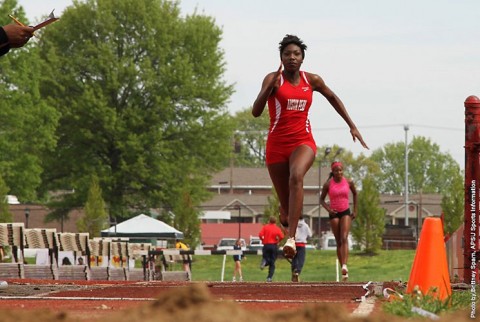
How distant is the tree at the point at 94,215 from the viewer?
69.6 m

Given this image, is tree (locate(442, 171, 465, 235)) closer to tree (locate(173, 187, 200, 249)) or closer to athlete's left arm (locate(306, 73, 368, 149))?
tree (locate(173, 187, 200, 249))

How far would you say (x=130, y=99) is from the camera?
7812 centimetres

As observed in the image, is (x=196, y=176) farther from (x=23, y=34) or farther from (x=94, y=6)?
(x=23, y=34)

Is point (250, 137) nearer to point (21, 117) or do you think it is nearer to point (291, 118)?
point (21, 117)

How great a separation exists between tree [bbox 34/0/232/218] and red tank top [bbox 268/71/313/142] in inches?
2434

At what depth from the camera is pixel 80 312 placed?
328 inches

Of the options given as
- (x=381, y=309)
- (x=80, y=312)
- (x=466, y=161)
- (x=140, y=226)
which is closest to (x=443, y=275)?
(x=381, y=309)

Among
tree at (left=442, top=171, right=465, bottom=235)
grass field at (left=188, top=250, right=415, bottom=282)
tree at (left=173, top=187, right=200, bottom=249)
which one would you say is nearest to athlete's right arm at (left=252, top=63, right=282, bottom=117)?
grass field at (left=188, top=250, right=415, bottom=282)

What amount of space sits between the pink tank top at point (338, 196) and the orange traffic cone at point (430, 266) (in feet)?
31.4

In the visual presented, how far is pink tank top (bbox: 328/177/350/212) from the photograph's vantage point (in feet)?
64.6

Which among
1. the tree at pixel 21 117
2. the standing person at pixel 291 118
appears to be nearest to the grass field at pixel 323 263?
the tree at pixel 21 117

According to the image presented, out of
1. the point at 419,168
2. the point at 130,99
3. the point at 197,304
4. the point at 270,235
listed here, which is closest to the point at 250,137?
the point at 419,168

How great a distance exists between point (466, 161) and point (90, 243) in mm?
12610

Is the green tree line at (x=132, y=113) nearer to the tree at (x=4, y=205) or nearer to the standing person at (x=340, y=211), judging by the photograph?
the tree at (x=4, y=205)
